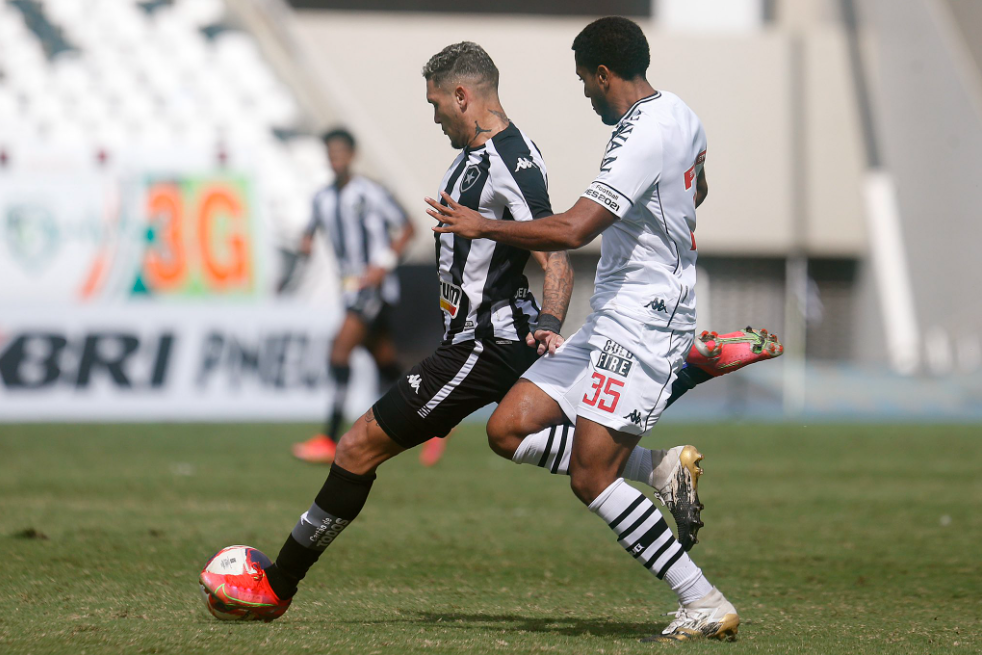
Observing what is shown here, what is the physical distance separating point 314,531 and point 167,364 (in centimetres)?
996

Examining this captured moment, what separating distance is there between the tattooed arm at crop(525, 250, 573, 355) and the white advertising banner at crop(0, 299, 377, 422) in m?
9.54

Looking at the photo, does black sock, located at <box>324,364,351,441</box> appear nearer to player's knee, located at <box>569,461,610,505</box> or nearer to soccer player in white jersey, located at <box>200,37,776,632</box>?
soccer player in white jersey, located at <box>200,37,776,632</box>

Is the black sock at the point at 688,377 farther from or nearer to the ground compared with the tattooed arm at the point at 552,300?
nearer to the ground

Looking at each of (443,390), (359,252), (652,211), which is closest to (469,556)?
(443,390)

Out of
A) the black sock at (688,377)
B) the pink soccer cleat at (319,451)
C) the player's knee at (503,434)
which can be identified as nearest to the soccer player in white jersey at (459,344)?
the player's knee at (503,434)

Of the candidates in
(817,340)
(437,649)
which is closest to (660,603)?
(437,649)

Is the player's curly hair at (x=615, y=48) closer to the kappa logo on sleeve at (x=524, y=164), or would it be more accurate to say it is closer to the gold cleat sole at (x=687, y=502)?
the kappa logo on sleeve at (x=524, y=164)

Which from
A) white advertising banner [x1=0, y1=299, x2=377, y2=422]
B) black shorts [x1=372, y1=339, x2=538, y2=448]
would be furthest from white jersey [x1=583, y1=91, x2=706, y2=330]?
white advertising banner [x1=0, y1=299, x2=377, y2=422]

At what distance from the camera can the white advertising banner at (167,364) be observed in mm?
13836

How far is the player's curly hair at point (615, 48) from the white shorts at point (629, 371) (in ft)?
2.68

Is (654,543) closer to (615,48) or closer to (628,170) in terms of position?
(628,170)

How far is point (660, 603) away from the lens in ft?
16.9

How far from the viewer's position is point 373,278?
10.2 meters

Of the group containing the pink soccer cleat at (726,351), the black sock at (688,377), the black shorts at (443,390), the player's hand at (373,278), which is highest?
the player's hand at (373,278)
